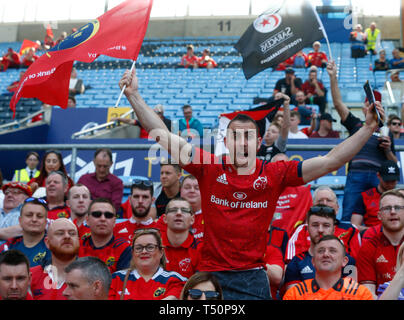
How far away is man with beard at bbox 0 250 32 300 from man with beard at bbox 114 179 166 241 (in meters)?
1.51

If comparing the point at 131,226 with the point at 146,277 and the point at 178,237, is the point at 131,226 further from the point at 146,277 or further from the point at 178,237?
the point at 146,277

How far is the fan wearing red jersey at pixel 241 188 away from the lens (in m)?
3.76

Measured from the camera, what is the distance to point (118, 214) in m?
7.62

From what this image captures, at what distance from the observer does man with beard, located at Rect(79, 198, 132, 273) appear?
5.66 m

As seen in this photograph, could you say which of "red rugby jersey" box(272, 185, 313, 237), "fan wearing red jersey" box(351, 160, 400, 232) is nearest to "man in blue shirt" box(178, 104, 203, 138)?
"red rugby jersey" box(272, 185, 313, 237)

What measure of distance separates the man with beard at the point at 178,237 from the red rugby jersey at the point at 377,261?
152cm

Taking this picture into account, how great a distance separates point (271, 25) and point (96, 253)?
10.7 feet

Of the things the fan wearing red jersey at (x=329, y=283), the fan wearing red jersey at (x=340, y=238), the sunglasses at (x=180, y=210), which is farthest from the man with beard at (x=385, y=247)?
Result: the sunglasses at (x=180, y=210)

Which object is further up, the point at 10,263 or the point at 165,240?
the point at 165,240

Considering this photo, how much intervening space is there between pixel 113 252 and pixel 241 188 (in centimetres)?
232

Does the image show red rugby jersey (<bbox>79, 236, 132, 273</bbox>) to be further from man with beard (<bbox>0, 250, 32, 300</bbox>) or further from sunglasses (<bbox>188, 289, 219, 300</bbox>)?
sunglasses (<bbox>188, 289, 219, 300</bbox>)
